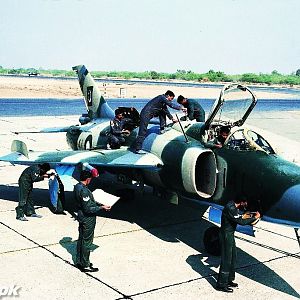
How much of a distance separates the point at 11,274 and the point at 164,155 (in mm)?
3874

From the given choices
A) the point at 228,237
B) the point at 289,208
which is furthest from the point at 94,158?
the point at 289,208

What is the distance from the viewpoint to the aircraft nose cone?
791 centimetres

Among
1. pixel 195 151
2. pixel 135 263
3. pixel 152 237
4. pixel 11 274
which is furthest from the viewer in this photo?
pixel 152 237

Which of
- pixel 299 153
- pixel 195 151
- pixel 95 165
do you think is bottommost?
pixel 299 153

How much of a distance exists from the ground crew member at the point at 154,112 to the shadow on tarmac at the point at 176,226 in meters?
1.70

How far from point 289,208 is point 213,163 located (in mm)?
1843

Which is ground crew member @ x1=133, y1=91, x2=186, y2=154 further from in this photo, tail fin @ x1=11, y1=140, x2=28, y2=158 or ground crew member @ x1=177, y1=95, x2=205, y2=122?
tail fin @ x1=11, y1=140, x2=28, y2=158

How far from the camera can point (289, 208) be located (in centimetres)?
799

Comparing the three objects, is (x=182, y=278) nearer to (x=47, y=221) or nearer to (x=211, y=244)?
(x=211, y=244)

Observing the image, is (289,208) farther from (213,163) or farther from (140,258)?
(140,258)

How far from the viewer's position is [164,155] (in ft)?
34.0

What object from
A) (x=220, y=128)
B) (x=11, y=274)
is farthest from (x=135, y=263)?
(x=220, y=128)

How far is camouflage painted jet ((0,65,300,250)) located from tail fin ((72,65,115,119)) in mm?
2891

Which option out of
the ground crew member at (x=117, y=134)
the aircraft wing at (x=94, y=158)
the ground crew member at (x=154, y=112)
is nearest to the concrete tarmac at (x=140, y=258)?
the aircraft wing at (x=94, y=158)
